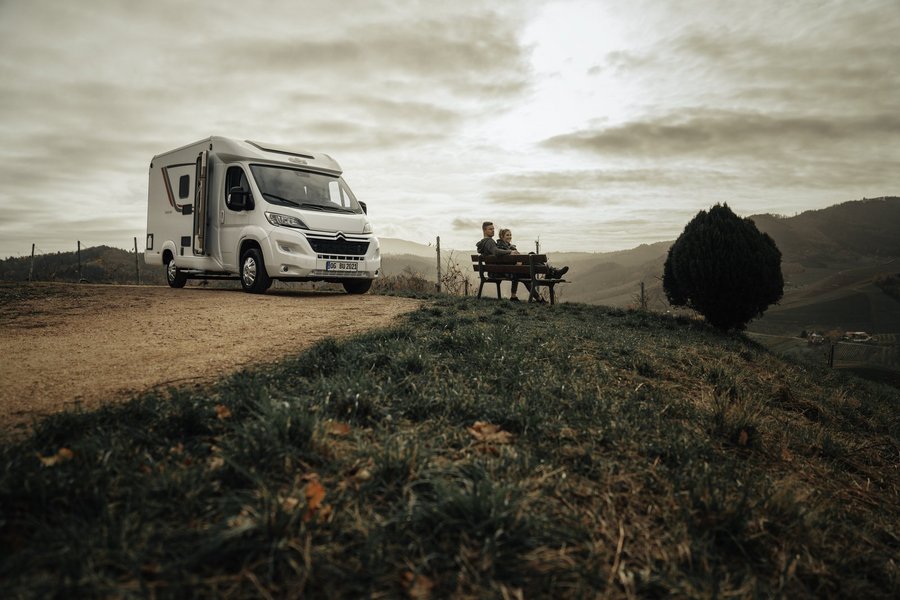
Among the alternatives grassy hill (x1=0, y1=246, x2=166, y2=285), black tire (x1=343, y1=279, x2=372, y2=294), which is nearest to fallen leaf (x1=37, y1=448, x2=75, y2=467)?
black tire (x1=343, y1=279, x2=372, y2=294)

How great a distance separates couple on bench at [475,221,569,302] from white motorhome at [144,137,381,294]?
2.99 meters

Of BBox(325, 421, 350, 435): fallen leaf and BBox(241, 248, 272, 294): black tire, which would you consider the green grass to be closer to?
BBox(325, 421, 350, 435): fallen leaf

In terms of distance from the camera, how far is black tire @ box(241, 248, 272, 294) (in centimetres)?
1023

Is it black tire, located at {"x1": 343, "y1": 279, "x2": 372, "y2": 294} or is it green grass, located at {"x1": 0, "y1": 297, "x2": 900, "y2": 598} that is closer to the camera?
green grass, located at {"x1": 0, "y1": 297, "x2": 900, "y2": 598}

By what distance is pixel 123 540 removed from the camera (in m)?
1.82

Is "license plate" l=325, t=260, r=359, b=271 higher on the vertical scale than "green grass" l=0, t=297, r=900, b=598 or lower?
higher

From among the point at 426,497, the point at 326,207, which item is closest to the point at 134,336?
the point at 426,497

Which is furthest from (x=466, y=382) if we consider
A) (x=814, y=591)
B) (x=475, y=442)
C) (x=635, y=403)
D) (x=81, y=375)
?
(x=81, y=375)

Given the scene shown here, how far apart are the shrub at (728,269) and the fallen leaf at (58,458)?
474 inches

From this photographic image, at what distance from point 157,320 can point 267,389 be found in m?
4.24

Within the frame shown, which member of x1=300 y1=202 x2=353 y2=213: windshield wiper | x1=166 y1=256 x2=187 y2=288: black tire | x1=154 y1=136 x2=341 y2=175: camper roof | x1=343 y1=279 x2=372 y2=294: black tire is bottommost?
x1=343 y1=279 x2=372 y2=294: black tire

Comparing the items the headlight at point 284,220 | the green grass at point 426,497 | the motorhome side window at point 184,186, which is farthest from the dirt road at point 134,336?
the motorhome side window at point 184,186

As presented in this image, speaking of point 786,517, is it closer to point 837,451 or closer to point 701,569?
point 701,569

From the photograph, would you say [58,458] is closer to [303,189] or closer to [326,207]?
[326,207]
